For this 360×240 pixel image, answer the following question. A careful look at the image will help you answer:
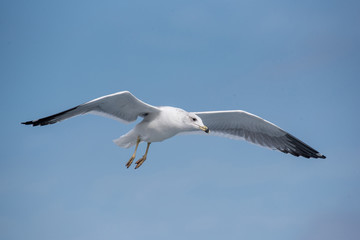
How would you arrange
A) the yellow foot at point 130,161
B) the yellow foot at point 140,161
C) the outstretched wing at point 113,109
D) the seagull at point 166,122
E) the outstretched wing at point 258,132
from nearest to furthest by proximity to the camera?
the outstretched wing at point 113,109
the seagull at point 166,122
the yellow foot at point 130,161
the yellow foot at point 140,161
the outstretched wing at point 258,132

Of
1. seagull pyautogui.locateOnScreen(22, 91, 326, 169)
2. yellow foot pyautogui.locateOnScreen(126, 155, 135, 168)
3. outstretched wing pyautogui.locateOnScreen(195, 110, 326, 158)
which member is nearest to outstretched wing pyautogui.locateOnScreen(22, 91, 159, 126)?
seagull pyautogui.locateOnScreen(22, 91, 326, 169)

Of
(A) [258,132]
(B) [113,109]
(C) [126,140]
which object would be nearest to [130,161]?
(C) [126,140]

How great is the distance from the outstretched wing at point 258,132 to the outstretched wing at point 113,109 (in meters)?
1.23

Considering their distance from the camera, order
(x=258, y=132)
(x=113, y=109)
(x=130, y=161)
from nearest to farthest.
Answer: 1. (x=113, y=109)
2. (x=130, y=161)
3. (x=258, y=132)

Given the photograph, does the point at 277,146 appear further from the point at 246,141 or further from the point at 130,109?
the point at 130,109

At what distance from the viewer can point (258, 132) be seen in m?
7.51

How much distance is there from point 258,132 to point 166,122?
6.68ft

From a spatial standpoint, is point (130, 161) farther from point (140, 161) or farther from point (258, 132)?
point (258, 132)

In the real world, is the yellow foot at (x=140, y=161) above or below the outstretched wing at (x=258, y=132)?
below

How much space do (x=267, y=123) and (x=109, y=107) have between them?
2.55 metres

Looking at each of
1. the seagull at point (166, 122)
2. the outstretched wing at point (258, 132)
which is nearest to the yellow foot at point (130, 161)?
the seagull at point (166, 122)

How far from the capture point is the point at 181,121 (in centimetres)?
608

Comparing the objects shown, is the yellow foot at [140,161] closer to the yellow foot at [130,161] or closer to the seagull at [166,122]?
the seagull at [166,122]

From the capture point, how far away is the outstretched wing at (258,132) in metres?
7.19
